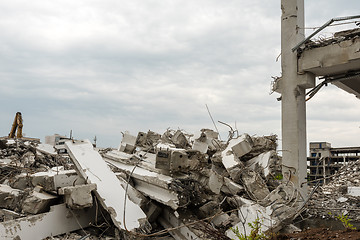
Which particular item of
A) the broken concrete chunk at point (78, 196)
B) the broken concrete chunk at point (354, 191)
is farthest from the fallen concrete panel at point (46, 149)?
the broken concrete chunk at point (354, 191)

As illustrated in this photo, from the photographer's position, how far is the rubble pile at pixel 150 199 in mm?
4773

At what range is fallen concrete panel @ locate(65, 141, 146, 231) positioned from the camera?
4.82 m

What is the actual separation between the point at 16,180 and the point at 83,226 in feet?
6.41

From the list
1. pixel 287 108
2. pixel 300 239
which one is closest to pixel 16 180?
pixel 300 239

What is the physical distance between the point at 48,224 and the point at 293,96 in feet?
18.5

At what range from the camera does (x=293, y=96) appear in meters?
7.27

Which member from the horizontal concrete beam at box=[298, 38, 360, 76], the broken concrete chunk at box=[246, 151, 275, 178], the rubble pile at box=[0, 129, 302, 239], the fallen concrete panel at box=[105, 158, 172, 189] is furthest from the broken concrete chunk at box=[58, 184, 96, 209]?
the horizontal concrete beam at box=[298, 38, 360, 76]

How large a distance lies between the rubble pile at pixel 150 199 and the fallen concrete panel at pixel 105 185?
2 centimetres

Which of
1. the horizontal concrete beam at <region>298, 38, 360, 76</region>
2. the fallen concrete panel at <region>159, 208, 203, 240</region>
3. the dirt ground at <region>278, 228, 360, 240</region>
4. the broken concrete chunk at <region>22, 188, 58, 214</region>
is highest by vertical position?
the horizontal concrete beam at <region>298, 38, 360, 76</region>

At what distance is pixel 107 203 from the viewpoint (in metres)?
4.96

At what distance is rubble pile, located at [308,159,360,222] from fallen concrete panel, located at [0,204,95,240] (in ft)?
14.1

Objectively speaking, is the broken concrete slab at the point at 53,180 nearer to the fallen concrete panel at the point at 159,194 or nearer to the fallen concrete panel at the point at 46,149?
the fallen concrete panel at the point at 159,194

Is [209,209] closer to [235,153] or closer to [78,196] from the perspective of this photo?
[235,153]

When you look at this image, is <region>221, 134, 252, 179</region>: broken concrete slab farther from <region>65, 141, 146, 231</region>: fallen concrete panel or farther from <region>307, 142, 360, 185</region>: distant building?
<region>307, 142, 360, 185</region>: distant building
